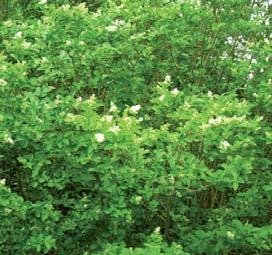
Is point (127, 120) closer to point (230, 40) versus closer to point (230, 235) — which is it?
point (230, 235)

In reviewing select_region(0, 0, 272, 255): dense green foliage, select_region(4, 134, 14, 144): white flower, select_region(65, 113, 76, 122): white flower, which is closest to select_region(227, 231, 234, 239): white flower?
select_region(0, 0, 272, 255): dense green foliage

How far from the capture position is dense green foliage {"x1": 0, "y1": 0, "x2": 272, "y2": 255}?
4.01 m

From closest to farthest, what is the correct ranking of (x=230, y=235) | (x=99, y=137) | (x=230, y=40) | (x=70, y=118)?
(x=99, y=137)
(x=70, y=118)
(x=230, y=235)
(x=230, y=40)

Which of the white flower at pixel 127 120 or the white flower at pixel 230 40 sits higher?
the white flower at pixel 127 120

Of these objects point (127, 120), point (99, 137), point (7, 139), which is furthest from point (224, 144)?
point (7, 139)

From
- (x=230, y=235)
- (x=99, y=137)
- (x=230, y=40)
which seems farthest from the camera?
(x=230, y=40)

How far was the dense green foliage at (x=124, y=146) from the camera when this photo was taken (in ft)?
13.2

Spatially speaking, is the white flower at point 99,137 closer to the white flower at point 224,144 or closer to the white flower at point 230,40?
the white flower at point 224,144

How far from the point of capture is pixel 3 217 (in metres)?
4.12

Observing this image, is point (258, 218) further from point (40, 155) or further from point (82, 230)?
point (40, 155)

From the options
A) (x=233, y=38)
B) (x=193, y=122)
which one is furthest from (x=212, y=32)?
(x=193, y=122)

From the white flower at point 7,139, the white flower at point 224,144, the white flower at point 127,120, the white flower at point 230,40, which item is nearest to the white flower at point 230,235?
the white flower at point 224,144

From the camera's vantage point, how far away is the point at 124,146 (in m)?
3.74

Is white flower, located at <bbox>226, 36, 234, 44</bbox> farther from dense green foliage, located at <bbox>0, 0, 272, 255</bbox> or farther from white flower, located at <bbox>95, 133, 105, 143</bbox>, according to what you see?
white flower, located at <bbox>95, 133, 105, 143</bbox>
